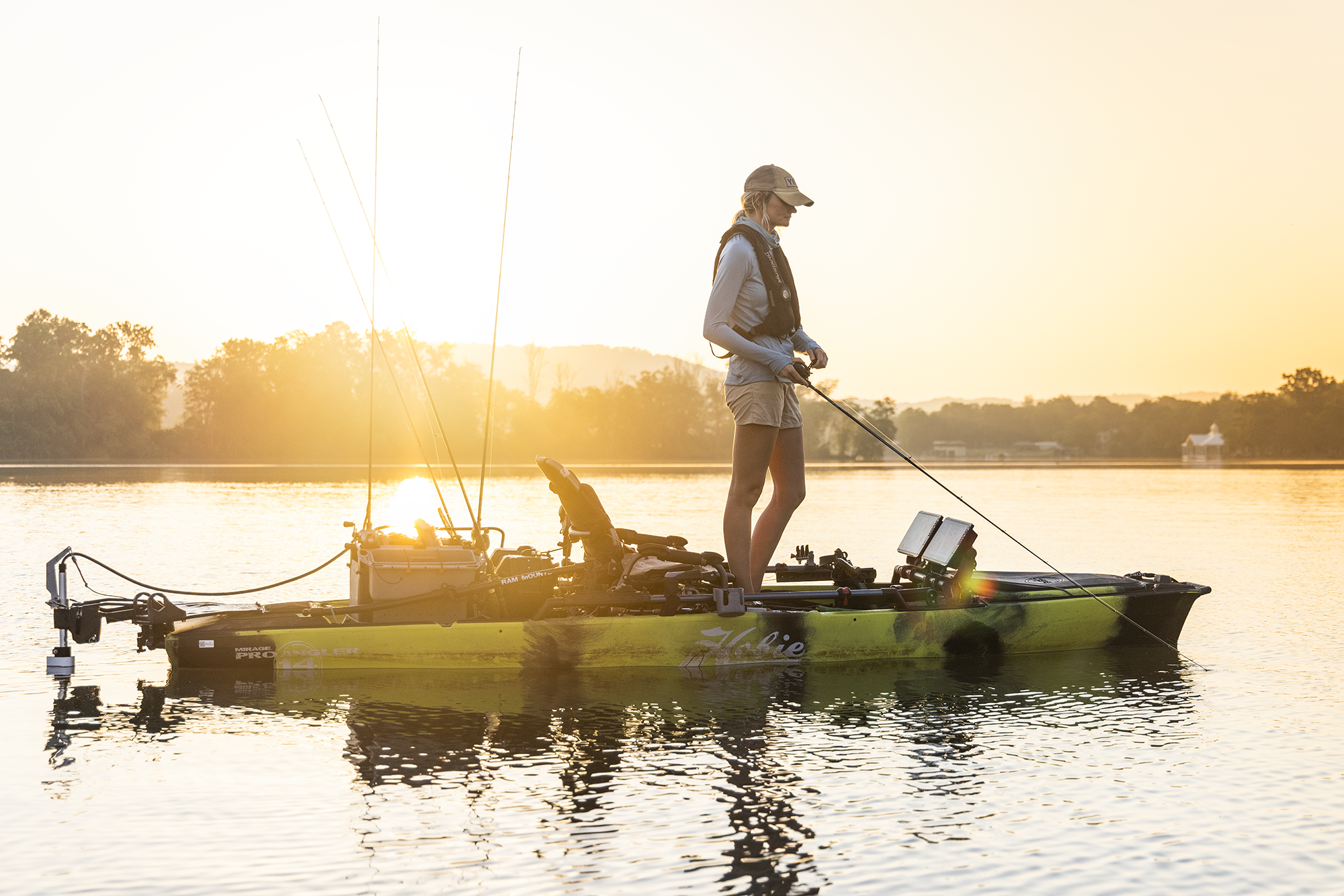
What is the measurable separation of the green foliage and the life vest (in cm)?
8416

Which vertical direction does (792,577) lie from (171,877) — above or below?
above

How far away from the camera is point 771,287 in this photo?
6883 mm

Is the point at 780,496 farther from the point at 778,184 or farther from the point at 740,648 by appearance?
the point at 778,184

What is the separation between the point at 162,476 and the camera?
47094mm

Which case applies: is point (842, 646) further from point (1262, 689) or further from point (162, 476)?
point (162, 476)

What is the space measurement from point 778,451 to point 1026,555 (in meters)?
7.75

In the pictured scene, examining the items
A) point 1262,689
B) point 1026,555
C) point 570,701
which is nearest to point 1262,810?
point 1262,689

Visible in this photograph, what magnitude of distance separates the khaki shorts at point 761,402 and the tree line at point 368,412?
68.1 m

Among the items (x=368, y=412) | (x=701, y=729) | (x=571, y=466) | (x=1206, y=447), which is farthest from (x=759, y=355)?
(x=1206, y=447)

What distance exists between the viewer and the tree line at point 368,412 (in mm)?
85875

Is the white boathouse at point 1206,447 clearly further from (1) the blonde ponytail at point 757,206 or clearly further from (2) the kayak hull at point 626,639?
(1) the blonde ponytail at point 757,206

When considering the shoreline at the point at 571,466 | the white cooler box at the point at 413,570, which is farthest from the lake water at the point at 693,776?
the shoreline at the point at 571,466

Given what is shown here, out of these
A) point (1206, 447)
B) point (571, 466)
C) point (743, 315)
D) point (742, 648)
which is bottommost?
point (742, 648)

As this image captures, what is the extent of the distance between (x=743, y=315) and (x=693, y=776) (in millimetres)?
3100
